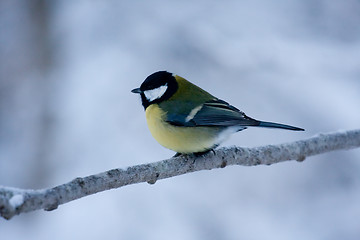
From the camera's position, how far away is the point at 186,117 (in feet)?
11.4

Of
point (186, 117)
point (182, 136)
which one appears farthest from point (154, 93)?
point (182, 136)

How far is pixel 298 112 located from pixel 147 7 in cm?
299

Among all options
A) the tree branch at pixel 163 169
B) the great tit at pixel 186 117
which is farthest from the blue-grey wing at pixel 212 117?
the tree branch at pixel 163 169

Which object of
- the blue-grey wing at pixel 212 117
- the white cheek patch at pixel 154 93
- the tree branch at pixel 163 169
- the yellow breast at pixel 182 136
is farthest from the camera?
the white cheek patch at pixel 154 93

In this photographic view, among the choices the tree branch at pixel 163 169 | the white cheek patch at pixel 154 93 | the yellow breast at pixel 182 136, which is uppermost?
the white cheek patch at pixel 154 93

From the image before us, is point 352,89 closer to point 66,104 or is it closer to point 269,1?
point 269,1

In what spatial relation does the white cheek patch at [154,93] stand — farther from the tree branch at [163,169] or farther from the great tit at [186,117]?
the tree branch at [163,169]

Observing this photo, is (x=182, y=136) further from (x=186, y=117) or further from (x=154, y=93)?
(x=154, y=93)

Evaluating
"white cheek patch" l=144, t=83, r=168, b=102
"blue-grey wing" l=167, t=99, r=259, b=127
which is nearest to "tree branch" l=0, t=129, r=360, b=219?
"blue-grey wing" l=167, t=99, r=259, b=127

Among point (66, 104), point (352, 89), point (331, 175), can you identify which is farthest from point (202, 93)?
point (66, 104)

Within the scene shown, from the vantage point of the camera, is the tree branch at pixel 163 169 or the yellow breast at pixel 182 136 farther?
the yellow breast at pixel 182 136

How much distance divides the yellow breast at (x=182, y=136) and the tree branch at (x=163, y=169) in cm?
9

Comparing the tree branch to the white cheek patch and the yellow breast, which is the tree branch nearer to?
the yellow breast

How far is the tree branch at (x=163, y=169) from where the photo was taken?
1807 millimetres
